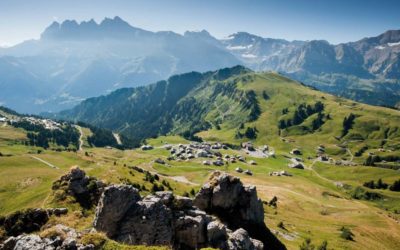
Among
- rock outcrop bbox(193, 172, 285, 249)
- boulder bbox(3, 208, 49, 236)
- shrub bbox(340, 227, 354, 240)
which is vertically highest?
boulder bbox(3, 208, 49, 236)

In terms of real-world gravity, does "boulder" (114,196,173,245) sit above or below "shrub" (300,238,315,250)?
above

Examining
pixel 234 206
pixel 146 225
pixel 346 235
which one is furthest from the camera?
pixel 346 235

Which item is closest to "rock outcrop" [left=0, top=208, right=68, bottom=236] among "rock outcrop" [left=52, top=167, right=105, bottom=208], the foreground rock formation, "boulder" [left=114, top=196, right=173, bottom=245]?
the foreground rock formation

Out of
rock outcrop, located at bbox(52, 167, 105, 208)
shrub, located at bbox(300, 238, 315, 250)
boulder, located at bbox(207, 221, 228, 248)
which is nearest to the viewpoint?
boulder, located at bbox(207, 221, 228, 248)

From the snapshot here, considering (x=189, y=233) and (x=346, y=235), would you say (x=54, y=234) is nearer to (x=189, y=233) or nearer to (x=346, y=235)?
(x=189, y=233)

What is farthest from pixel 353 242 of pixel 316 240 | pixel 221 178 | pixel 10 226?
pixel 10 226

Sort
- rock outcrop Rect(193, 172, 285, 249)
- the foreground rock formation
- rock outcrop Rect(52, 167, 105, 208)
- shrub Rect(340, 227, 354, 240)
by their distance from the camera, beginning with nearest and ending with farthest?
the foreground rock formation
rock outcrop Rect(52, 167, 105, 208)
rock outcrop Rect(193, 172, 285, 249)
shrub Rect(340, 227, 354, 240)

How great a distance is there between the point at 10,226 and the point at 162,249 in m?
25.7

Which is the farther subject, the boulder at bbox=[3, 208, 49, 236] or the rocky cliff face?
the boulder at bbox=[3, 208, 49, 236]

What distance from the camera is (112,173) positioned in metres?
146

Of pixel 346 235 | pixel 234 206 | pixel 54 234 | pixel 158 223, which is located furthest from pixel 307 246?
pixel 54 234

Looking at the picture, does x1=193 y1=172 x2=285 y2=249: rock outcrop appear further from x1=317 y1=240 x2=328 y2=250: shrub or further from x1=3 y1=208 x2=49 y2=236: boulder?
x1=3 y1=208 x2=49 y2=236: boulder

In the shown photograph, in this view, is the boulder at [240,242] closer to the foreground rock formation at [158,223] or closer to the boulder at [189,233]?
the foreground rock formation at [158,223]

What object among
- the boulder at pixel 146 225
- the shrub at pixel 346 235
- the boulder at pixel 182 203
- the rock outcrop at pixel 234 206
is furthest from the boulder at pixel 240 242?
the shrub at pixel 346 235
